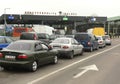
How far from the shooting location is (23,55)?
1216cm

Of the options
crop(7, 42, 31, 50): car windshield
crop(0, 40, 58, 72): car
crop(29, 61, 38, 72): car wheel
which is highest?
crop(7, 42, 31, 50): car windshield

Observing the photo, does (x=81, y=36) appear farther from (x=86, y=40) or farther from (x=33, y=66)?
(x=33, y=66)

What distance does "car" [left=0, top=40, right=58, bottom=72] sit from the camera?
12.2 metres

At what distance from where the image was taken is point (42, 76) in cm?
1134

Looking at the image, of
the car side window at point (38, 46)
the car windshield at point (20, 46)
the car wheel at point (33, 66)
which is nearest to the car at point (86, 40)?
the car side window at point (38, 46)

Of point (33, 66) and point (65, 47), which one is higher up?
point (65, 47)

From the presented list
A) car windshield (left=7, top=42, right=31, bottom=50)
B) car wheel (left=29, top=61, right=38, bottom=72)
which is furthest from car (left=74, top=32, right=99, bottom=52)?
car wheel (left=29, top=61, right=38, bottom=72)

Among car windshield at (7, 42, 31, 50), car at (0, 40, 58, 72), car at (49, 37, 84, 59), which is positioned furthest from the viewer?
car at (49, 37, 84, 59)

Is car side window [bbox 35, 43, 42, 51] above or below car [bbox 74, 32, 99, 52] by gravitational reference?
above

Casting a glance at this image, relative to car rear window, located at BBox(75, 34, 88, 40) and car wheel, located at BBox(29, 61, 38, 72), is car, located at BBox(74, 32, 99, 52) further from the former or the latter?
car wheel, located at BBox(29, 61, 38, 72)

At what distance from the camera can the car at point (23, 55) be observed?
12164 millimetres

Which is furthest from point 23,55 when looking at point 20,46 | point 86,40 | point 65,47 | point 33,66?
point 86,40

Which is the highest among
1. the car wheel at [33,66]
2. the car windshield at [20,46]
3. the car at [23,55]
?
the car windshield at [20,46]

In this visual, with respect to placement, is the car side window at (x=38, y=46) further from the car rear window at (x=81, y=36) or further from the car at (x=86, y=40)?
the car rear window at (x=81, y=36)
